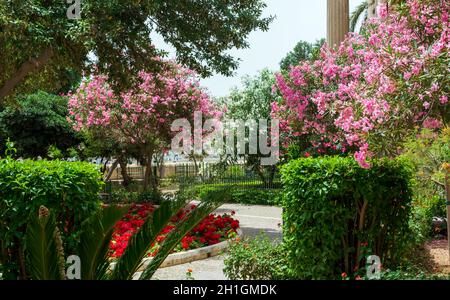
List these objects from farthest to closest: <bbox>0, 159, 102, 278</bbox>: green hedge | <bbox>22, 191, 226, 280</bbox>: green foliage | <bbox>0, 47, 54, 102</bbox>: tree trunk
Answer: <bbox>0, 47, 54, 102</bbox>: tree trunk < <bbox>0, 159, 102, 278</bbox>: green hedge < <bbox>22, 191, 226, 280</bbox>: green foliage

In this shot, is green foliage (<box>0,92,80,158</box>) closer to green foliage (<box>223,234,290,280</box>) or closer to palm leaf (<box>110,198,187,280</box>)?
green foliage (<box>223,234,290,280</box>)

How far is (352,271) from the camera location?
6.36m

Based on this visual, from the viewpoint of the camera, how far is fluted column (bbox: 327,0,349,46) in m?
14.0

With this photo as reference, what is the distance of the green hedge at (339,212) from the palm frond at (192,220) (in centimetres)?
209

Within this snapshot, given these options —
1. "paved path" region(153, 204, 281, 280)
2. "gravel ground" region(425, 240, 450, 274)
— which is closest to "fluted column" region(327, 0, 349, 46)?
"paved path" region(153, 204, 281, 280)

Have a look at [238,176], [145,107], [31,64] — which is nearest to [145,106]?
[145,107]

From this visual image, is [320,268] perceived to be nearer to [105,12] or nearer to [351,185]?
[351,185]

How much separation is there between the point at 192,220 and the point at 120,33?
917 cm

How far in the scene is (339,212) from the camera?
606 centimetres

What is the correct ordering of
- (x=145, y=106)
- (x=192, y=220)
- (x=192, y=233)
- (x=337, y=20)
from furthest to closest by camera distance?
(x=145, y=106)
(x=337, y=20)
(x=192, y=233)
(x=192, y=220)

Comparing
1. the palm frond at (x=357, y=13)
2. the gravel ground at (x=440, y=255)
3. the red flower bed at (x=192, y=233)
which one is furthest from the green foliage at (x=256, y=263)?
the palm frond at (x=357, y=13)

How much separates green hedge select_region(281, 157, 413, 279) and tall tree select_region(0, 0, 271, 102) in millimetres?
6536

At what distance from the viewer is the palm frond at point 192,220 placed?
4129 millimetres

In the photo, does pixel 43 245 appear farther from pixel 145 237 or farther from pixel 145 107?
pixel 145 107
